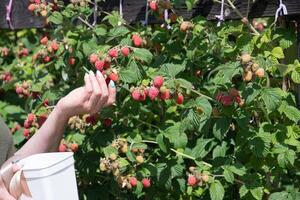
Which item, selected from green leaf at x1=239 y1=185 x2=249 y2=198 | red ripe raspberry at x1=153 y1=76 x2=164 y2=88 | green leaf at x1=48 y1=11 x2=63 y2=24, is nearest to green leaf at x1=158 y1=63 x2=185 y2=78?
red ripe raspberry at x1=153 y1=76 x2=164 y2=88

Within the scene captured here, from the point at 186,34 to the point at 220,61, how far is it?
16 cm

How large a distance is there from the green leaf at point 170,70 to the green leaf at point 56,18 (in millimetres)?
579

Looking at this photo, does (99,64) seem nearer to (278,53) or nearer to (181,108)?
(181,108)

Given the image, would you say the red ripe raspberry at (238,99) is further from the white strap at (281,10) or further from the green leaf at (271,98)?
the white strap at (281,10)

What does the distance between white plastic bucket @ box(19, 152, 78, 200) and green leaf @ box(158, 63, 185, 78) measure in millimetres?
615

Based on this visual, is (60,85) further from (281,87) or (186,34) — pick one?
(281,87)

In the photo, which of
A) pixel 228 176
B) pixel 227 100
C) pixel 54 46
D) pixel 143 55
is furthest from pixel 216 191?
pixel 54 46

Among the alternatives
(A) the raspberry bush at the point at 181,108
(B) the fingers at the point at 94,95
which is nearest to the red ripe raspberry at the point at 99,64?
(A) the raspberry bush at the point at 181,108

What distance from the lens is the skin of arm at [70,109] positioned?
223cm

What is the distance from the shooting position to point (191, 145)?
282cm

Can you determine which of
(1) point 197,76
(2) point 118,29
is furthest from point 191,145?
(2) point 118,29

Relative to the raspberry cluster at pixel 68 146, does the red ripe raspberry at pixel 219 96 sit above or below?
above

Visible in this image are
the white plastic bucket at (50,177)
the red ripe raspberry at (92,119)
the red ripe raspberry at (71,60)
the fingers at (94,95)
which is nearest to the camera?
the white plastic bucket at (50,177)

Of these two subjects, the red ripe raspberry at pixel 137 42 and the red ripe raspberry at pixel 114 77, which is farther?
the red ripe raspberry at pixel 137 42
